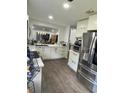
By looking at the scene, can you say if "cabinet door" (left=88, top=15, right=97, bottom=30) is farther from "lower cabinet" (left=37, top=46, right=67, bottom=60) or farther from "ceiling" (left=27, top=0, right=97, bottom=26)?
"lower cabinet" (left=37, top=46, right=67, bottom=60)

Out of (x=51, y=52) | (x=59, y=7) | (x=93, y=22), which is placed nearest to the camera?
(x=59, y=7)

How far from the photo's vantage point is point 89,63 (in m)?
2.40

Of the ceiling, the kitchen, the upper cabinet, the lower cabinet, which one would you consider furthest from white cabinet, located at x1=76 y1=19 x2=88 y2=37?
the lower cabinet

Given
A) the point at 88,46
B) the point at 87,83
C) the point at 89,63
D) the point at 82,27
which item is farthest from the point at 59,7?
the point at 87,83

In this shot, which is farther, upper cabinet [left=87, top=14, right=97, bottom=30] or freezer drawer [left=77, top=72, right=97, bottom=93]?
upper cabinet [left=87, top=14, right=97, bottom=30]

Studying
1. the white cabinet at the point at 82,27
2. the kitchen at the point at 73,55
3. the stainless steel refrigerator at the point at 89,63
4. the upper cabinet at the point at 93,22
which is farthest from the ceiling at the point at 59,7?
the stainless steel refrigerator at the point at 89,63

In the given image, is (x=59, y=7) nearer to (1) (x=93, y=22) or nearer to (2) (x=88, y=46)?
(1) (x=93, y=22)

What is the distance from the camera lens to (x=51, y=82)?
2744 millimetres

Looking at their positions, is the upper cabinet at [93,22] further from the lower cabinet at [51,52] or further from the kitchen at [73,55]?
the lower cabinet at [51,52]

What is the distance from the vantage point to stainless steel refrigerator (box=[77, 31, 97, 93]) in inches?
88.5
